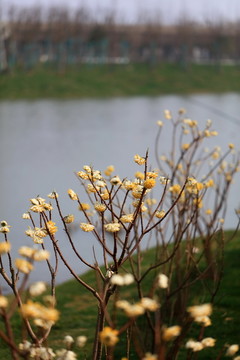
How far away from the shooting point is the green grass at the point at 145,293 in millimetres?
3344

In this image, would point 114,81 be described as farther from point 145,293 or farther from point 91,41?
point 145,293

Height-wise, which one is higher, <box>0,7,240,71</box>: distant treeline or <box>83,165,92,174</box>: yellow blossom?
<box>0,7,240,71</box>: distant treeline

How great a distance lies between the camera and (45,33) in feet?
122

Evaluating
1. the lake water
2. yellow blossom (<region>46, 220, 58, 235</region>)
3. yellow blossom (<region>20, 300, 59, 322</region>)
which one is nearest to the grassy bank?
the lake water

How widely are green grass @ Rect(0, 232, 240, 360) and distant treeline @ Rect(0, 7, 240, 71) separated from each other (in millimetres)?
26363

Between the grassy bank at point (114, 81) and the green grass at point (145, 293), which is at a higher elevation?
the grassy bank at point (114, 81)

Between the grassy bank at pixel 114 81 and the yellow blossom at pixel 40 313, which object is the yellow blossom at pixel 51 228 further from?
the grassy bank at pixel 114 81

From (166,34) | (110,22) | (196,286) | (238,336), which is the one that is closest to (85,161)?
(196,286)

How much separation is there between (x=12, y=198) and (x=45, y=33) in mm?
Result: 31698

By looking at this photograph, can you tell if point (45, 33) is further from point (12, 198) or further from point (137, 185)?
point (137, 185)

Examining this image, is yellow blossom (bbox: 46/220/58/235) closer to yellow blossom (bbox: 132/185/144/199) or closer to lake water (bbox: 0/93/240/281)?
yellow blossom (bbox: 132/185/144/199)

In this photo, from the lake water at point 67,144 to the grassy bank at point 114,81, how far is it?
5.64 m

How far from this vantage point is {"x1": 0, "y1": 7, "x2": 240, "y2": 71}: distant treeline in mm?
34844

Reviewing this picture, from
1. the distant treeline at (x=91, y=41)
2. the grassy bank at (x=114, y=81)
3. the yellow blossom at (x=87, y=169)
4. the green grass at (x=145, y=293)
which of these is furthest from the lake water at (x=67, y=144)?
the distant treeline at (x=91, y=41)
